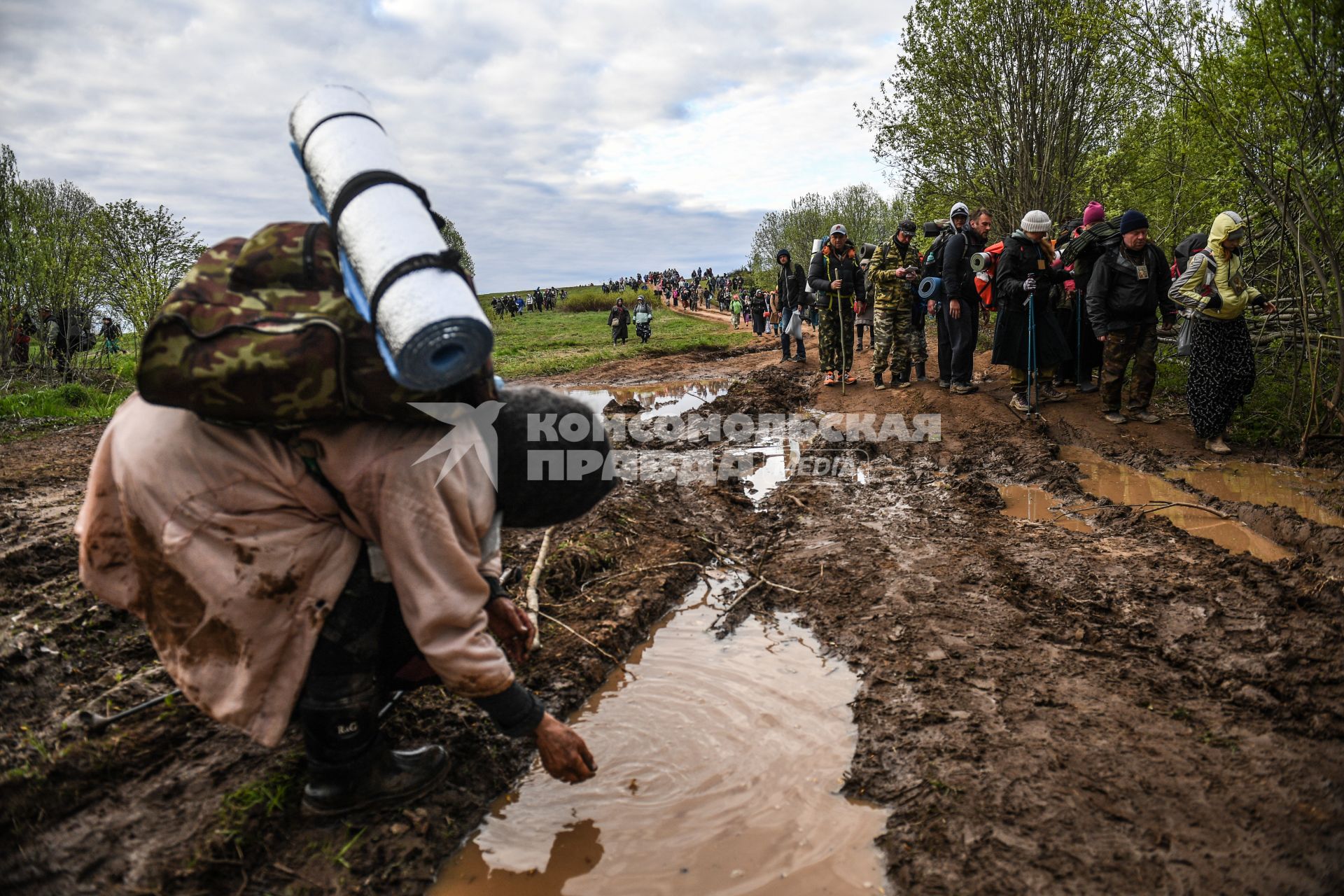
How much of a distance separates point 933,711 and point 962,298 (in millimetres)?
7035

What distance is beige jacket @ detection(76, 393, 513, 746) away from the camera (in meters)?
1.92

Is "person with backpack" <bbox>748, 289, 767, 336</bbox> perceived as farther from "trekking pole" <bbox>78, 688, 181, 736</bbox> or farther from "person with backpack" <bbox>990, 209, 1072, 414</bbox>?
"trekking pole" <bbox>78, 688, 181, 736</bbox>

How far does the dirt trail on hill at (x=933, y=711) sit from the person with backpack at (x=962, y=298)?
3.72m

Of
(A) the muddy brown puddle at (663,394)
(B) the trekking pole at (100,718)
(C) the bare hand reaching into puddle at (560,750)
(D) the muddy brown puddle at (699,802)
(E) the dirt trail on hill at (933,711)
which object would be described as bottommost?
(D) the muddy brown puddle at (699,802)

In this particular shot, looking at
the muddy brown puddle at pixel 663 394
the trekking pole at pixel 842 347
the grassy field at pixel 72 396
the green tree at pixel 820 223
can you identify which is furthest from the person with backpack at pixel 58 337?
the green tree at pixel 820 223

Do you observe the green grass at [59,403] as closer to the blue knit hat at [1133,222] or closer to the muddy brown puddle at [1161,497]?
the muddy brown puddle at [1161,497]

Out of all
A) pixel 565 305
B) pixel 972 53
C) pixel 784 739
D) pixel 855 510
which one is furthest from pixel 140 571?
pixel 565 305

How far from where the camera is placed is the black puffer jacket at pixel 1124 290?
7438 millimetres

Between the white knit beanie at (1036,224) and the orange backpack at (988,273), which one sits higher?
the white knit beanie at (1036,224)

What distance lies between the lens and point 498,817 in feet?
8.91

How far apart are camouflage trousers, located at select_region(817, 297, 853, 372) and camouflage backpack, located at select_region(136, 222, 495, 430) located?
946 cm

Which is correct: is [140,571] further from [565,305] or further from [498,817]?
[565,305]

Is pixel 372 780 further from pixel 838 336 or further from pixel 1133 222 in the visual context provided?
pixel 838 336

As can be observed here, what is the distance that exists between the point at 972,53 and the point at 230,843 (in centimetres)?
1694
